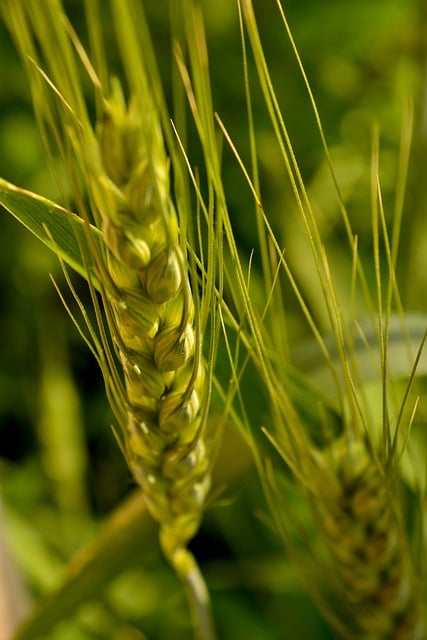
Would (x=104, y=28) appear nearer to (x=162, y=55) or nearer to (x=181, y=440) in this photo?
(x=162, y=55)

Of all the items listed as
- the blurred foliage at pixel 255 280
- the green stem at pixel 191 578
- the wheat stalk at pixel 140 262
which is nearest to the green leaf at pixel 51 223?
the wheat stalk at pixel 140 262

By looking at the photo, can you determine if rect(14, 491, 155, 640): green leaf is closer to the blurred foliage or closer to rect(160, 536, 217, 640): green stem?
rect(160, 536, 217, 640): green stem

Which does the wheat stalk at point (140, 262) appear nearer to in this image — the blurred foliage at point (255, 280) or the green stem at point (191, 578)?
the green stem at point (191, 578)

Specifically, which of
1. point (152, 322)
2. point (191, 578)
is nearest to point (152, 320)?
point (152, 322)

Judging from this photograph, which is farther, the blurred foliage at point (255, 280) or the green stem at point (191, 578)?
the blurred foliage at point (255, 280)

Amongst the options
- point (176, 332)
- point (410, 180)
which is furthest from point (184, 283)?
point (410, 180)

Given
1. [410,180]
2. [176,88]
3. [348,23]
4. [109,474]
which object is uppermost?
[176,88]

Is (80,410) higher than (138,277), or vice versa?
(138,277)
